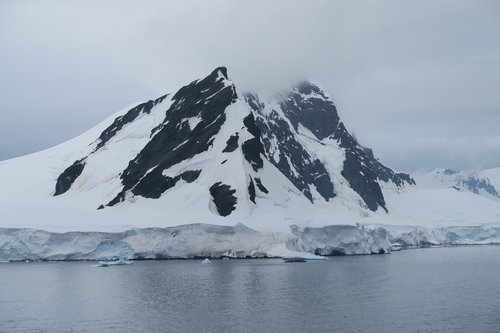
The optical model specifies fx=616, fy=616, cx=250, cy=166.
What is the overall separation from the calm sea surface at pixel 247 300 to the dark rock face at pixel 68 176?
48646 mm

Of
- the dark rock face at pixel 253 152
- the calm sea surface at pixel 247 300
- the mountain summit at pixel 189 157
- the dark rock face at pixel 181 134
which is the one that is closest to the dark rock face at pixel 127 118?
the mountain summit at pixel 189 157

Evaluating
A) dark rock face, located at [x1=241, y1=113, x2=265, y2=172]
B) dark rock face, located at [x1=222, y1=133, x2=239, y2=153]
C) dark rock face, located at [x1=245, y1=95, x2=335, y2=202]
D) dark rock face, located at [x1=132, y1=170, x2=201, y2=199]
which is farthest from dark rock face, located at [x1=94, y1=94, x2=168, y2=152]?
dark rock face, located at [x1=245, y1=95, x2=335, y2=202]

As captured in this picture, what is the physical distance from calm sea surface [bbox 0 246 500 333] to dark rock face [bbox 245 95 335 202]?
3610 inches

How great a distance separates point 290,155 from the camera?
168m

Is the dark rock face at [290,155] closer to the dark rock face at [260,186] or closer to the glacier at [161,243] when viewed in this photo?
the dark rock face at [260,186]

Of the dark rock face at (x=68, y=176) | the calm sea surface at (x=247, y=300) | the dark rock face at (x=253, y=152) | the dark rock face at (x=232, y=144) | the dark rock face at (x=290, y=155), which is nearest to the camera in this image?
the calm sea surface at (x=247, y=300)

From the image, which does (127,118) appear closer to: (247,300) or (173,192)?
(173,192)

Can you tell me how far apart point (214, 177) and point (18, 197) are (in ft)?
130

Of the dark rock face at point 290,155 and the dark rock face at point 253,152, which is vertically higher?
the dark rock face at point 290,155

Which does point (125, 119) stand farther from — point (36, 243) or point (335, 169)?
point (335, 169)

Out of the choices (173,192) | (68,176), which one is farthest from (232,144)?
(68,176)

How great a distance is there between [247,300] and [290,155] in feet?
414

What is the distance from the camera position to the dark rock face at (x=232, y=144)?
10075 cm

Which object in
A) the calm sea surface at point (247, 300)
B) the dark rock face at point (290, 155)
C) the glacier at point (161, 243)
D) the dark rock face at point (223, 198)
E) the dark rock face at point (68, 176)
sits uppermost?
the dark rock face at point (290, 155)
